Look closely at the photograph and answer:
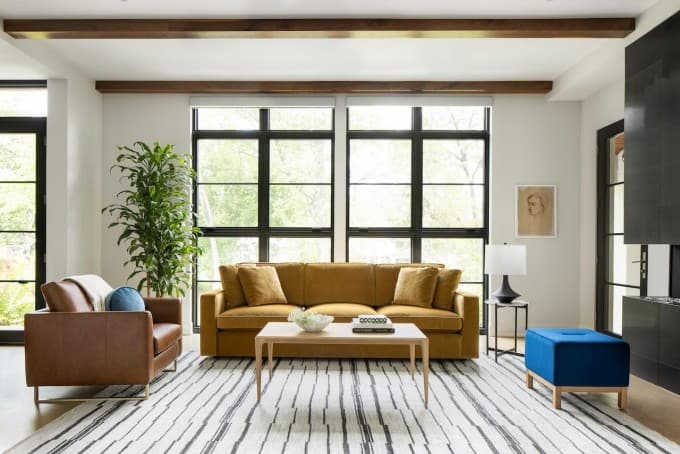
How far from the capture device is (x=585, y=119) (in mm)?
6344

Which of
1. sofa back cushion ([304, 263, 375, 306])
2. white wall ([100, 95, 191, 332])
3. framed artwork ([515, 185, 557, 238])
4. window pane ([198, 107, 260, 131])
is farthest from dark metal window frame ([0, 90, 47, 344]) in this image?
framed artwork ([515, 185, 557, 238])

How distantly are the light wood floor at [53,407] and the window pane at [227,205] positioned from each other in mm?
2682

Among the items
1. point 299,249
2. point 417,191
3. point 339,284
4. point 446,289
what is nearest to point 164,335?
point 339,284

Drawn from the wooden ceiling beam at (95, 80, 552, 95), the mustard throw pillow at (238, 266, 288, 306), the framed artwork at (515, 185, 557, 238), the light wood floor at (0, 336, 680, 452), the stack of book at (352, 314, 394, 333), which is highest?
the wooden ceiling beam at (95, 80, 552, 95)

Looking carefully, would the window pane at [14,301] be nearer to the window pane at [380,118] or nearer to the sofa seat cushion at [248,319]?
the sofa seat cushion at [248,319]

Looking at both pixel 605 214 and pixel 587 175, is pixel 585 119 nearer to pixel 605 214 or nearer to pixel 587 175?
pixel 587 175

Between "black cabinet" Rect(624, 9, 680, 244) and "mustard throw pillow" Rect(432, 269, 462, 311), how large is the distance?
1.66 m

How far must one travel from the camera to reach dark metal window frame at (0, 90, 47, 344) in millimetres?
5922

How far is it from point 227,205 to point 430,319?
3.06 metres

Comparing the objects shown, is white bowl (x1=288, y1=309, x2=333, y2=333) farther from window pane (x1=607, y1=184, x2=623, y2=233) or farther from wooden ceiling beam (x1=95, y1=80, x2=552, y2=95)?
window pane (x1=607, y1=184, x2=623, y2=233)

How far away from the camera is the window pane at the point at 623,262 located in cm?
528

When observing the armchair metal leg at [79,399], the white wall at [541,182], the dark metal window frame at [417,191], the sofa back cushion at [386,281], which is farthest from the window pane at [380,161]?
the armchair metal leg at [79,399]

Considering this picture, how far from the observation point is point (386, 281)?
18.9ft

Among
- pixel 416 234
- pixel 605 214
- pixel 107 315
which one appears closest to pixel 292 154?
pixel 416 234
